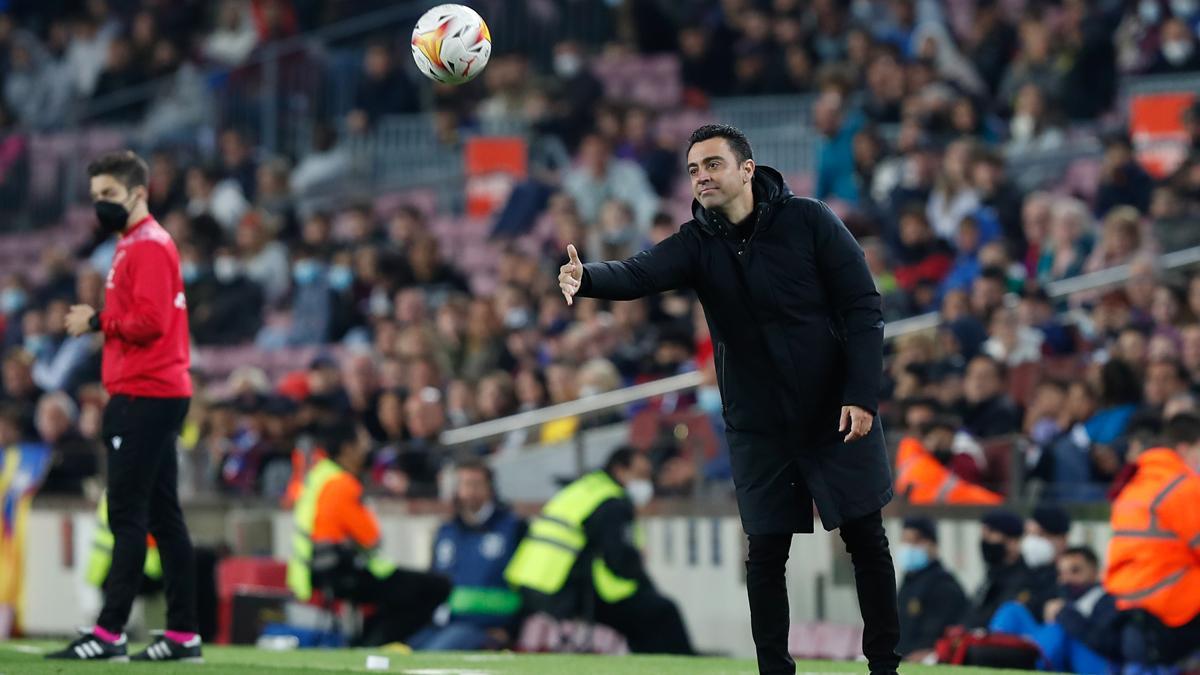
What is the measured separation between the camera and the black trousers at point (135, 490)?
9.80m

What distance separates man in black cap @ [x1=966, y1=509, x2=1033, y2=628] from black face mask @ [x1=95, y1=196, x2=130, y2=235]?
202 inches

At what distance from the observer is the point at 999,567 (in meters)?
12.3

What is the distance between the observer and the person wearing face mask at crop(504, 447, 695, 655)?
13.5 m

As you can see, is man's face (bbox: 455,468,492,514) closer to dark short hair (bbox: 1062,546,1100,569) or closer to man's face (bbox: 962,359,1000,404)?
man's face (bbox: 962,359,1000,404)

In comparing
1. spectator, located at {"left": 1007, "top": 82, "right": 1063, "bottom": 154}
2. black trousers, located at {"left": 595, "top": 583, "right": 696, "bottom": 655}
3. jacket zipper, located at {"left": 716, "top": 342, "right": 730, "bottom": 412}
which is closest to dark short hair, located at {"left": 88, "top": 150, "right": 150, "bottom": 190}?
jacket zipper, located at {"left": 716, "top": 342, "right": 730, "bottom": 412}

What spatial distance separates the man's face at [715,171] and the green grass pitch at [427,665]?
2.69m

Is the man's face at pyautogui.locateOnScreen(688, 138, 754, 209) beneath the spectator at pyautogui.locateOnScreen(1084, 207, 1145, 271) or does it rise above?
beneath

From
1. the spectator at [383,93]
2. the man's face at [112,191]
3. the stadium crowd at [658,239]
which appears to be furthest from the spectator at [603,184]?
the man's face at [112,191]

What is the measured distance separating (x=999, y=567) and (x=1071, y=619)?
2.75 ft

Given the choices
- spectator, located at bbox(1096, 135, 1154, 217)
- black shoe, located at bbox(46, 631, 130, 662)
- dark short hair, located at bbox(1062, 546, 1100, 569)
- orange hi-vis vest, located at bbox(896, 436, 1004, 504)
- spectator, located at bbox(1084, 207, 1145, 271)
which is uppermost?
spectator, located at bbox(1096, 135, 1154, 217)

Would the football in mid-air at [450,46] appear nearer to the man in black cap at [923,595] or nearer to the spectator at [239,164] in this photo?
the man in black cap at [923,595]

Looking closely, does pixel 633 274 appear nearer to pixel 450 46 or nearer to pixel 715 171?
pixel 715 171

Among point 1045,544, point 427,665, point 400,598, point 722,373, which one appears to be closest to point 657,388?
point 400,598

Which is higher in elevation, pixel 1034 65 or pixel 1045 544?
pixel 1034 65
